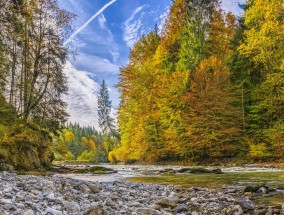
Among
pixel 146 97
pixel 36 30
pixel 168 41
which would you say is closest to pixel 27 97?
pixel 36 30

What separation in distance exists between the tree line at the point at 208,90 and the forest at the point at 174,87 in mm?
94

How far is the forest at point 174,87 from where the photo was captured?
731 inches

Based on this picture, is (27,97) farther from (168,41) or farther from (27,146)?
(168,41)

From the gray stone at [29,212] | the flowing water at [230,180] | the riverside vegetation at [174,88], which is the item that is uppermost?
the riverside vegetation at [174,88]

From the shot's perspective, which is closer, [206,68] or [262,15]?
[262,15]

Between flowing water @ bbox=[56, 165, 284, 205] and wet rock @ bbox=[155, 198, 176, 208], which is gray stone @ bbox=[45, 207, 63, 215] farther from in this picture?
flowing water @ bbox=[56, 165, 284, 205]

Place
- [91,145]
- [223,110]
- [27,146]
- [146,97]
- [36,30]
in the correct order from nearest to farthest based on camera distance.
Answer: [27,146], [36,30], [223,110], [146,97], [91,145]

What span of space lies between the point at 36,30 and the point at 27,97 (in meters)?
5.15

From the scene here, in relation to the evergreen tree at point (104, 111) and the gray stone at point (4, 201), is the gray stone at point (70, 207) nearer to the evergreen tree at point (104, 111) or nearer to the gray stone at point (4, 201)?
the gray stone at point (4, 201)

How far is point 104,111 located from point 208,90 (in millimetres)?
52340

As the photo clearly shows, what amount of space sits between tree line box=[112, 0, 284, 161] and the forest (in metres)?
0.09

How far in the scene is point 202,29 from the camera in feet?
104

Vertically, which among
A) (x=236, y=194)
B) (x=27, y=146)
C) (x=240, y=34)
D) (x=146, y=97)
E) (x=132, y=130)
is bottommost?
(x=236, y=194)

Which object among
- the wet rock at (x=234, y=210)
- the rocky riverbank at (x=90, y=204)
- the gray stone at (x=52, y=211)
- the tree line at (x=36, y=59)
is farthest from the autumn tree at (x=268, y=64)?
the gray stone at (x=52, y=211)
